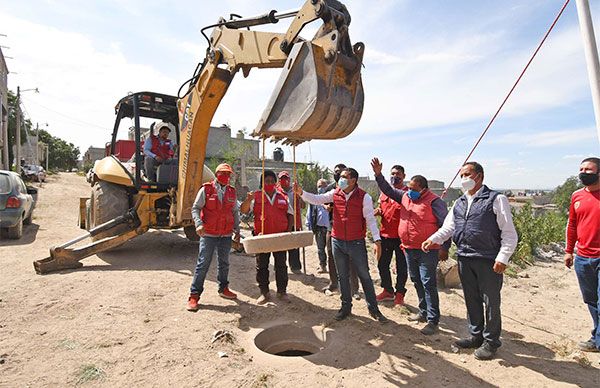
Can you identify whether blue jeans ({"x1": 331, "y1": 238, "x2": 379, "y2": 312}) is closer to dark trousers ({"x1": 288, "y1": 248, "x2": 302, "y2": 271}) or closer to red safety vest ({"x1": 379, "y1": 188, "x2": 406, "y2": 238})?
red safety vest ({"x1": 379, "y1": 188, "x2": 406, "y2": 238})

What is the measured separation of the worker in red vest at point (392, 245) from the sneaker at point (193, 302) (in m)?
2.60

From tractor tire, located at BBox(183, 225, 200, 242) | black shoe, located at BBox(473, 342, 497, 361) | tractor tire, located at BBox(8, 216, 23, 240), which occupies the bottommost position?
black shoe, located at BBox(473, 342, 497, 361)

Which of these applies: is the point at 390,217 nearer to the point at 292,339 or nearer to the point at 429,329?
the point at 429,329

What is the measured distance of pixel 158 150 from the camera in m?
7.12

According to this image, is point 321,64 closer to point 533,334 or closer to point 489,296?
point 489,296

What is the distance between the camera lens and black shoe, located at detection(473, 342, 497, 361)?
11.8ft

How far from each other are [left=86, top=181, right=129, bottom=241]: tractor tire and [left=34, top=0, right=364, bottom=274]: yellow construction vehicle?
17 millimetres

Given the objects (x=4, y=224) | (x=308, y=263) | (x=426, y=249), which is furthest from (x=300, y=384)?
(x=4, y=224)

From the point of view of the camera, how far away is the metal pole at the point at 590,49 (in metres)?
2.18

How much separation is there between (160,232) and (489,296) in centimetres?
838

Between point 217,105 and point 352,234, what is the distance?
2.94m

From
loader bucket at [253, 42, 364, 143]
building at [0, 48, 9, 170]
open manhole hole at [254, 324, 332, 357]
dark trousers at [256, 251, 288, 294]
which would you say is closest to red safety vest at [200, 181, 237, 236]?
dark trousers at [256, 251, 288, 294]

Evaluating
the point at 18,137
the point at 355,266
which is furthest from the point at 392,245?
the point at 18,137

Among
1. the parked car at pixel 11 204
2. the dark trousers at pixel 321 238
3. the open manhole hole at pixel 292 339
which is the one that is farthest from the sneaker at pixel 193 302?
the parked car at pixel 11 204
